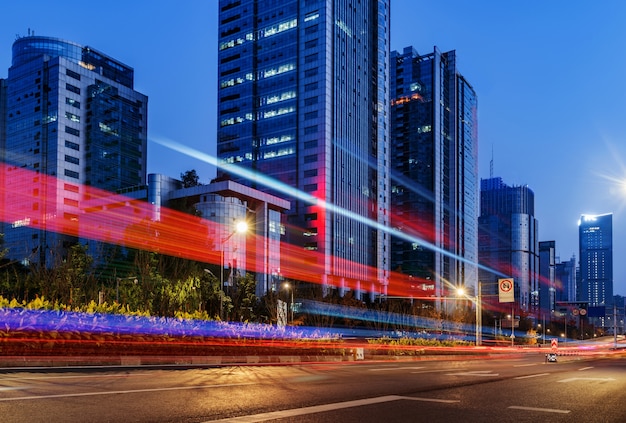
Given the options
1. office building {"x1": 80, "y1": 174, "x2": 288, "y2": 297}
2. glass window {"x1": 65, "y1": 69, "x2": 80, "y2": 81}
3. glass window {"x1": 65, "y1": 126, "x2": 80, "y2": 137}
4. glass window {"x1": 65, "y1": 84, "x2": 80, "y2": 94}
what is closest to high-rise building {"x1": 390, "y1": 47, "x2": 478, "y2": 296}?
office building {"x1": 80, "y1": 174, "x2": 288, "y2": 297}

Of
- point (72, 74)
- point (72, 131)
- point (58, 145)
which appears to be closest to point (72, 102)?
point (72, 74)

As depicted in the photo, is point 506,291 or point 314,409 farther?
point 506,291

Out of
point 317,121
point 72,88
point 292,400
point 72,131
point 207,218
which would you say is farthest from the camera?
point 72,88

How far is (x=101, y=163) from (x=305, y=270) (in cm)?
5160

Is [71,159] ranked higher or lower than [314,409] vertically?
higher

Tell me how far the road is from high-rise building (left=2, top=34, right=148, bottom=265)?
372ft

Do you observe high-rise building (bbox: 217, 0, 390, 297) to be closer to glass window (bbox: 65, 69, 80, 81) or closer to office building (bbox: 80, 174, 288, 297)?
office building (bbox: 80, 174, 288, 297)

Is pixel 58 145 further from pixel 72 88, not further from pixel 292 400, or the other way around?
pixel 292 400

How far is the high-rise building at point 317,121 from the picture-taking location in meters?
125

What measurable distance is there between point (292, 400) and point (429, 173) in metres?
172

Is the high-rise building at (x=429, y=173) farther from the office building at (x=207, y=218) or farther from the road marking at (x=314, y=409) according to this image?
the road marking at (x=314, y=409)

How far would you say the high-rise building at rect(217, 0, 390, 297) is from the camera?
409 feet

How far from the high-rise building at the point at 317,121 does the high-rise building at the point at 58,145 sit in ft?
76.4

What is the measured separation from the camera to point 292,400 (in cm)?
1035
